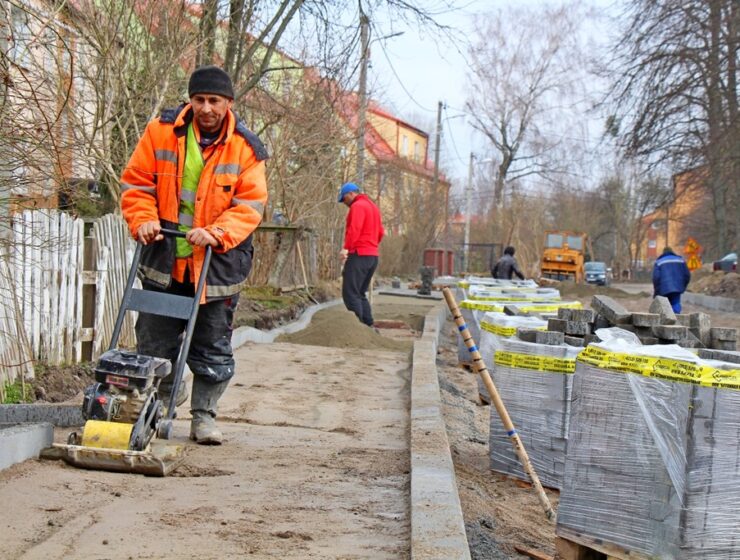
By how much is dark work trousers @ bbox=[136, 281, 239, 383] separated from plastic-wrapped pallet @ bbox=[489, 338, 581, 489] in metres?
1.80

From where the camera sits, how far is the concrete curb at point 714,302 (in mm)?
28562

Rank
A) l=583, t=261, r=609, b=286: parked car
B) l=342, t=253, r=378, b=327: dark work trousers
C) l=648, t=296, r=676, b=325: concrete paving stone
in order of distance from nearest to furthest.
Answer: l=648, t=296, r=676, b=325: concrete paving stone, l=342, t=253, r=378, b=327: dark work trousers, l=583, t=261, r=609, b=286: parked car

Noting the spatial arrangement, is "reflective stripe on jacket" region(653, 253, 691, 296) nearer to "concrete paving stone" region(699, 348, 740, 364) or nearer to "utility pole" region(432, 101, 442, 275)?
"concrete paving stone" region(699, 348, 740, 364)

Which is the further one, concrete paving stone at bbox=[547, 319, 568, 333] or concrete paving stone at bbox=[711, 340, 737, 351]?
concrete paving stone at bbox=[711, 340, 737, 351]

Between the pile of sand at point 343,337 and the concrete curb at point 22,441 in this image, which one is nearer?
the concrete curb at point 22,441

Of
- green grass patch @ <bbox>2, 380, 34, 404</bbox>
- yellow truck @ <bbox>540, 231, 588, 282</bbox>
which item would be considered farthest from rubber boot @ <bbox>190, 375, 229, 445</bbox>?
yellow truck @ <bbox>540, 231, 588, 282</bbox>

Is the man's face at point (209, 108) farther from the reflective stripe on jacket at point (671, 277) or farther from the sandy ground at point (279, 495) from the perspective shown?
the reflective stripe on jacket at point (671, 277)

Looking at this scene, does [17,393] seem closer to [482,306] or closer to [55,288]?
[55,288]

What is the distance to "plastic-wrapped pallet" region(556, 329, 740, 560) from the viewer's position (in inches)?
170

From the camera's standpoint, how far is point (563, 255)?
2012 inches

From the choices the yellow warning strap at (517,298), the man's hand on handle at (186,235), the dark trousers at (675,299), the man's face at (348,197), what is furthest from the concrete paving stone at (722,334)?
the dark trousers at (675,299)

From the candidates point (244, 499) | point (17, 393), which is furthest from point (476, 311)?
point (244, 499)

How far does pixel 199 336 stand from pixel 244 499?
Answer: 142 cm

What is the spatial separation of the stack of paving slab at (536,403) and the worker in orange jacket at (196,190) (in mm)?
1908
